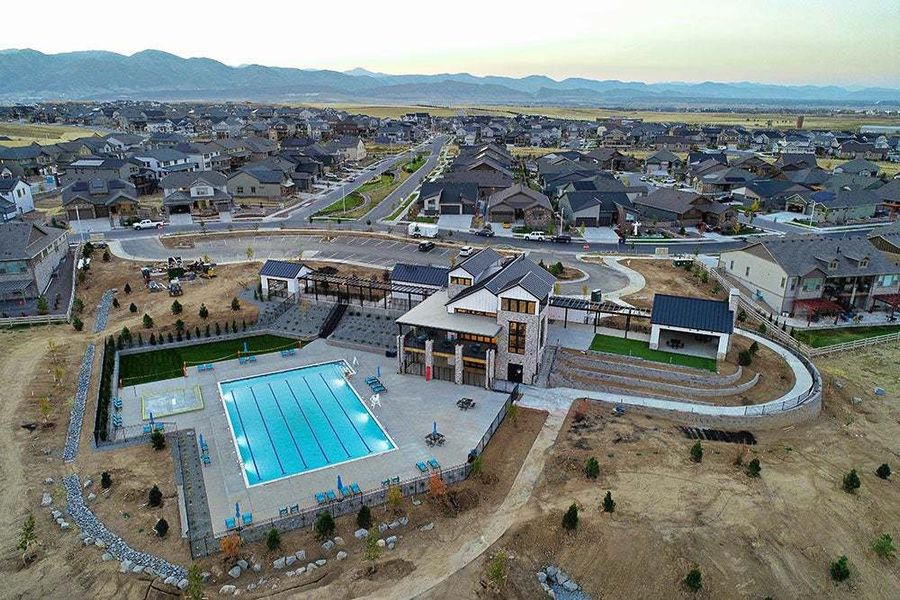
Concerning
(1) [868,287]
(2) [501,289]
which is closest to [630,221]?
(1) [868,287]

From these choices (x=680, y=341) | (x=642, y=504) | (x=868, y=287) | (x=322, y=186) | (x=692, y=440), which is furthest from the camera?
(x=322, y=186)

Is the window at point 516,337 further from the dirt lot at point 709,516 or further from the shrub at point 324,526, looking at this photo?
the shrub at point 324,526

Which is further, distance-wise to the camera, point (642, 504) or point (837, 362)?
point (837, 362)

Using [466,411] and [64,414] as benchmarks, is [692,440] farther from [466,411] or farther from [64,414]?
[64,414]

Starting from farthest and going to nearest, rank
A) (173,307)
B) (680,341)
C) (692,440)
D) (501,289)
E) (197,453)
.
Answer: (173,307), (680,341), (501,289), (692,440), (197,453)

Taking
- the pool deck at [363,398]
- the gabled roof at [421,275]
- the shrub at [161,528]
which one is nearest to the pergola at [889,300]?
the gabled roof at [421,275]

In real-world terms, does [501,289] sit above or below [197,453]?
above

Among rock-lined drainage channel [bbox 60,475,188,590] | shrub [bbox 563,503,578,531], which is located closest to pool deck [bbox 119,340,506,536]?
rock-lined drainage channel [bbox 60,475,188,590]
